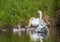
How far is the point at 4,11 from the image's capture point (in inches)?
655

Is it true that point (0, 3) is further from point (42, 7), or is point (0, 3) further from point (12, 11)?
point (42, 7)

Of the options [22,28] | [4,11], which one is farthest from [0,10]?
[22,28]

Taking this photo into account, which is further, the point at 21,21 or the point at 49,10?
the point at 49,10

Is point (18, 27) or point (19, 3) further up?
point (19, 3)

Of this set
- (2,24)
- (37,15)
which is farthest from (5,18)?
(37,15)

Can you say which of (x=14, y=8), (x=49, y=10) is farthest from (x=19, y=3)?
(x=49, y=10)

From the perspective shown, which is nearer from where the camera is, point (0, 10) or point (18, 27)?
point (18, 27)

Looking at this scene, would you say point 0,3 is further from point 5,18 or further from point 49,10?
point 49,10

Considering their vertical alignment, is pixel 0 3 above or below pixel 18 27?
above

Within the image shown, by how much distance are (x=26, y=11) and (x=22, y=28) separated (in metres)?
1.36

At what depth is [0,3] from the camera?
56.8ft

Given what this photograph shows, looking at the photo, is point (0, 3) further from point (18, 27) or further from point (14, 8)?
point (18, 27)

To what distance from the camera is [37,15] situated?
56.0ft

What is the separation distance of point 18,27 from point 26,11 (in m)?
1.54
